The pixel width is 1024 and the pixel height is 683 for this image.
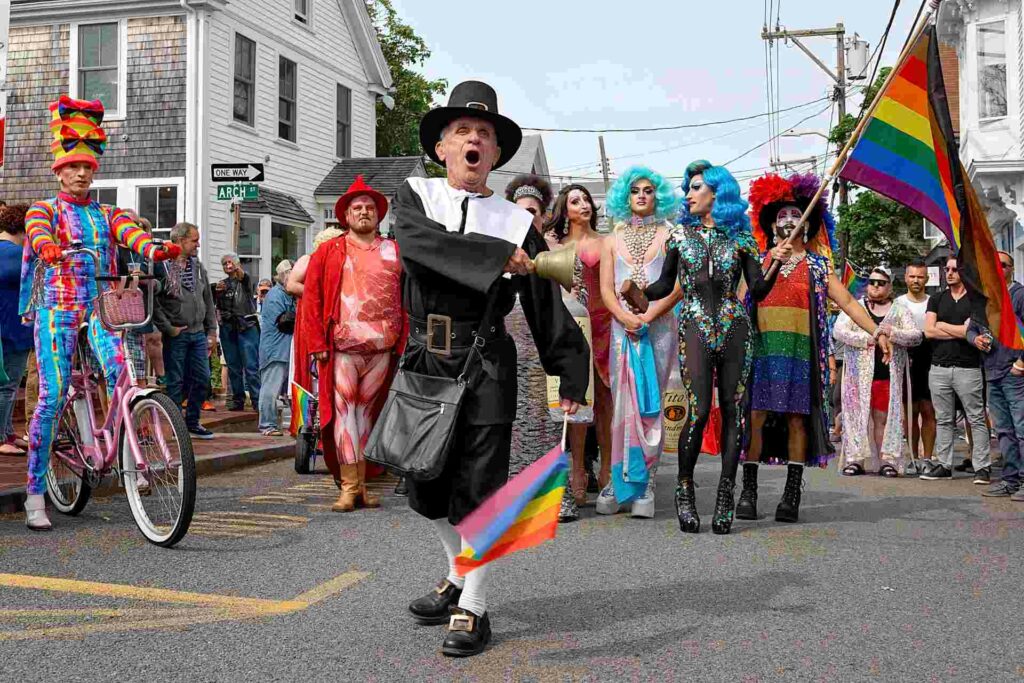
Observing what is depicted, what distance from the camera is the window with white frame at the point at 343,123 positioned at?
26.5m

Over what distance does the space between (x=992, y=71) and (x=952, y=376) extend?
16225 mm

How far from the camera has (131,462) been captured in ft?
20.6

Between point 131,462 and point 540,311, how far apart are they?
294 centimetres

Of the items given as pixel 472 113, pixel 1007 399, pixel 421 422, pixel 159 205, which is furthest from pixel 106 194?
pixel 421 422

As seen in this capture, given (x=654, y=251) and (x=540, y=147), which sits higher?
(x=540, y=147)

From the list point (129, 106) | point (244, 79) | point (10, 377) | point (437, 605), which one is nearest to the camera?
point (437, 605)

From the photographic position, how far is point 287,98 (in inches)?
941

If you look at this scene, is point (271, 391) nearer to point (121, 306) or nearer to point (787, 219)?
point (121, 306)

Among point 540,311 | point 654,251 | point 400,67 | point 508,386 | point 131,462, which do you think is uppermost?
point 400,67

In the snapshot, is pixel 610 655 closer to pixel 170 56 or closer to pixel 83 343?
pixel 83 343

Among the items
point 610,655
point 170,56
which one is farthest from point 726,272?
point 170,56

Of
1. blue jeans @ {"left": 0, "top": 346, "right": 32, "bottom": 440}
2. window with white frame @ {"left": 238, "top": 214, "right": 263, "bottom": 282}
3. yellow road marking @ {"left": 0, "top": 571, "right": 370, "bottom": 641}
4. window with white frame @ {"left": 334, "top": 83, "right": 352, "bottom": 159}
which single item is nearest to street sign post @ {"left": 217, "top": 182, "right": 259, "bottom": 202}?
blue jeans @ {"left": 0, "top": 346, "right": 32, "bottom": 440}

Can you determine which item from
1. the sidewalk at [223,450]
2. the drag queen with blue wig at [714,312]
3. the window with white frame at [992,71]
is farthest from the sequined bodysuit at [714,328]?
the window with white frame at [992,71]

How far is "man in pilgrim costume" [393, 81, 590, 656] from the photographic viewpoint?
4.24m
